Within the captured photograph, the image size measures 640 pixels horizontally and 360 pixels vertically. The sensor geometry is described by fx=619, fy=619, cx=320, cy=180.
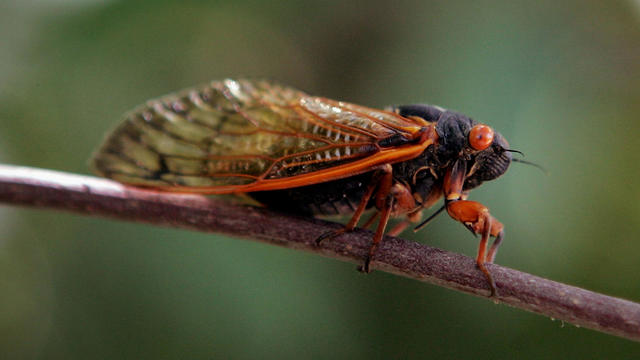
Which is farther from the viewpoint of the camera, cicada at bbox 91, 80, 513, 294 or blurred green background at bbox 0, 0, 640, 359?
blurred green background at bbox 0, 0, 640, 359

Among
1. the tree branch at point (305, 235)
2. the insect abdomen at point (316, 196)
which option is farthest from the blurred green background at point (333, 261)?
the tree branch at point (305, 235)

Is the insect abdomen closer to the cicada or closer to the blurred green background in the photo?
the cicada

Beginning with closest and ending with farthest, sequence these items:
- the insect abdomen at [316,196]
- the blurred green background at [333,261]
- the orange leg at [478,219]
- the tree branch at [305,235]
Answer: the tree branch at [305,235] < the orange leg at [478,219] < the insect abdomen at [316,196] < the blurred green background at [333,261]

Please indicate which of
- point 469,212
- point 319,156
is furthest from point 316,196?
point 469,212

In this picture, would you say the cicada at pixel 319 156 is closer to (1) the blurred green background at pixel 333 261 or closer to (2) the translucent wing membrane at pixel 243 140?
(2) the translucent wing membrane at pixel 243 140

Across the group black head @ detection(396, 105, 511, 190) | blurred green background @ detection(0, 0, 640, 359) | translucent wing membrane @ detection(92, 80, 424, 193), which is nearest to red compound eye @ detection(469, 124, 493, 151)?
black head @ detection(396, 105, 511, 190)

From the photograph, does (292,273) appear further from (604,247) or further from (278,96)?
(604,247)

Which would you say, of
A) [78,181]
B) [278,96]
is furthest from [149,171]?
[278,96]

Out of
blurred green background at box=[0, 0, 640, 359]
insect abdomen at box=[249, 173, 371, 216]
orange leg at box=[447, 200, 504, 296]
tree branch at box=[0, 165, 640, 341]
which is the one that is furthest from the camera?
blurred green background at box=[0, 0, 640, 359]
